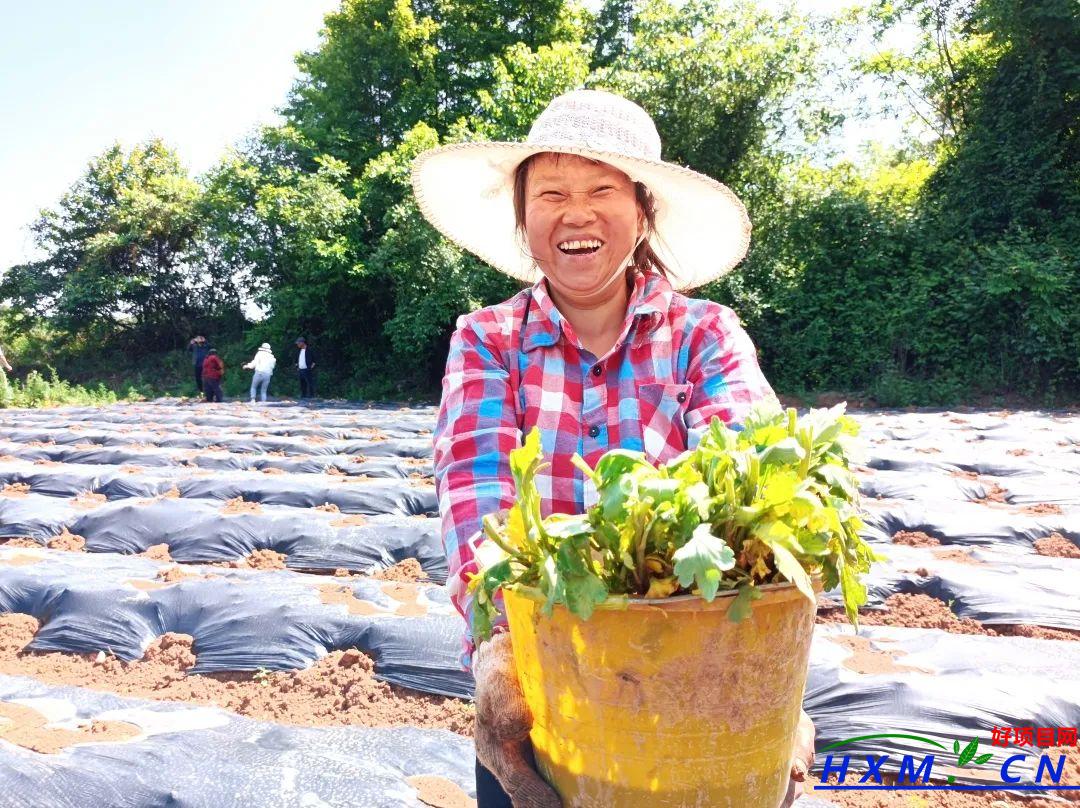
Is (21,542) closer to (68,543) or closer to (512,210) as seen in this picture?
(68,543)

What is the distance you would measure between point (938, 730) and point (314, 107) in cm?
1914

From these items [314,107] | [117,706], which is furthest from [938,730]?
[314,107]

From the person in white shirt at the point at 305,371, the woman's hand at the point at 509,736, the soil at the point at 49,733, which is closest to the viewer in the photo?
the woman's hand at the point at 509,736

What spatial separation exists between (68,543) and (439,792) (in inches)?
122

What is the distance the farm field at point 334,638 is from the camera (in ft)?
5.82

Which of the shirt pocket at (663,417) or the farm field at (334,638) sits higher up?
the shirt pocket at (663,417)

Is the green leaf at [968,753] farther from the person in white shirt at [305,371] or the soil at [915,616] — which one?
the person in white shirt at [305,371]

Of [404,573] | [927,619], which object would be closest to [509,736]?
[927,619]

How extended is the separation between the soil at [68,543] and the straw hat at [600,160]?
3.33m

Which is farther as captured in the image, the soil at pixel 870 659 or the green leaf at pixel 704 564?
the soil at pixel 870 659

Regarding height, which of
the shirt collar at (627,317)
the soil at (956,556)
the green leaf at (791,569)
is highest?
the shirt collar at (627,317)

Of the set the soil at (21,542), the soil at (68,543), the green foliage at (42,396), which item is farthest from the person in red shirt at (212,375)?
the soil at (68,543)

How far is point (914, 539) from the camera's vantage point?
3.58 meters

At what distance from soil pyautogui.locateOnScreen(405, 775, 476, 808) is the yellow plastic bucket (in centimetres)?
116
